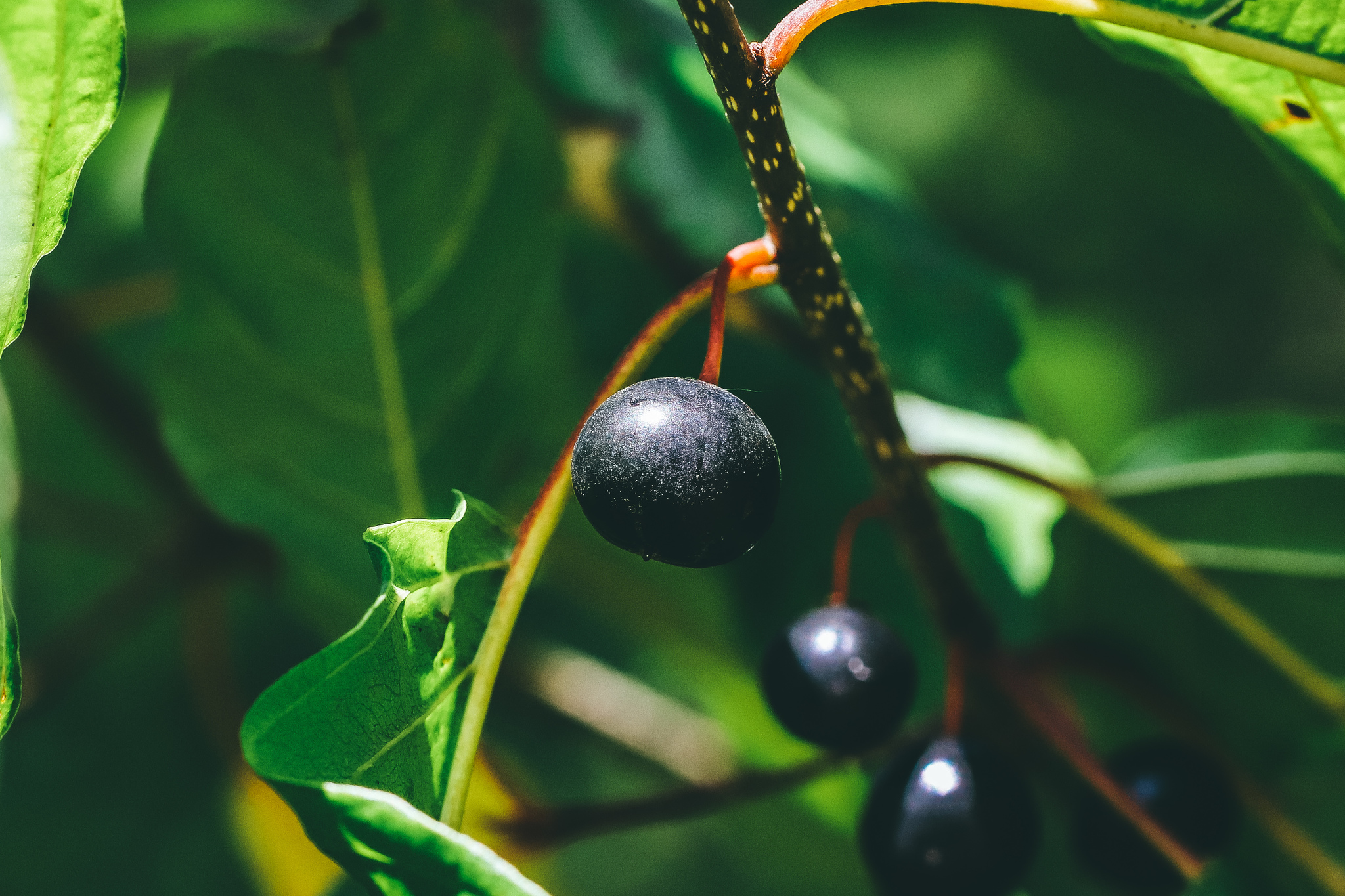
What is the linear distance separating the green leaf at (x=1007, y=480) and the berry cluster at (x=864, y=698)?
0.25 metres

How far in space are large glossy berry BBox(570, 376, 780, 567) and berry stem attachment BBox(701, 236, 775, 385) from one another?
3 centimetres

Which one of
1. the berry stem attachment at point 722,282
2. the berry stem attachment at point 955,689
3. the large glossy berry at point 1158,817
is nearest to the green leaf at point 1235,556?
the large glossy berry at point 1158,817

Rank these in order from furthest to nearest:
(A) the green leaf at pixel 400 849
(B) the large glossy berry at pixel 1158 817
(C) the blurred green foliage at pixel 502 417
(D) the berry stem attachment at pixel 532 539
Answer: (C) the blurred green foliage at pixel 502 417 < (B) the large glossy berry at pixel 1158 817 < (D) the berry stem attachment at pixel 532 539 < (A) the green leaf at pixel 400 849

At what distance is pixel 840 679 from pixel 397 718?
334mm

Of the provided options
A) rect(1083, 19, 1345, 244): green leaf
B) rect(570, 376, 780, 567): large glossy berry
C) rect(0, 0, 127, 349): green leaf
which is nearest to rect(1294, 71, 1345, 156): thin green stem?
rect(1083, 19, 1345, 244): green leaf

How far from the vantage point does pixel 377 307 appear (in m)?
1.15

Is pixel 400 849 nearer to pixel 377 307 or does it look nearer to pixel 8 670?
pixel 8 670

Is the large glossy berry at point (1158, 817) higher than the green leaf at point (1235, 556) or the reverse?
the reverse

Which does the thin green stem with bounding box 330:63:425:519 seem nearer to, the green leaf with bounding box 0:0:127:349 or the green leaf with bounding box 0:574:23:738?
the green leaf with bounding box 0:0:127:349

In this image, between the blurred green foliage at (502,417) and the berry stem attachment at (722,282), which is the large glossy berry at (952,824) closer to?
the blurred green foliage at (502,417)

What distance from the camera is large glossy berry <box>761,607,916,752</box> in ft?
2.82

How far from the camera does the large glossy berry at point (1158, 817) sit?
3.30 ft

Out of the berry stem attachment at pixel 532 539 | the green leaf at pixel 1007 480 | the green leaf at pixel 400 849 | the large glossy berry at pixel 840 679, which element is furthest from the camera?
the green leaf at pixel 1007 480

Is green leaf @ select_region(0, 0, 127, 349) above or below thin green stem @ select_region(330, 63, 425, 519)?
above
